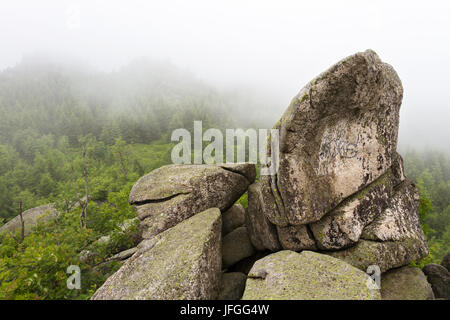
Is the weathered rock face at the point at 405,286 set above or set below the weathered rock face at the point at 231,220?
above

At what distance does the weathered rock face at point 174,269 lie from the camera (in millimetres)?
6500

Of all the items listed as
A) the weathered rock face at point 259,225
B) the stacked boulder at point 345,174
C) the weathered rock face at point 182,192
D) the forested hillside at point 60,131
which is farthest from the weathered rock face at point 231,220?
the forested hillside at point 60,131

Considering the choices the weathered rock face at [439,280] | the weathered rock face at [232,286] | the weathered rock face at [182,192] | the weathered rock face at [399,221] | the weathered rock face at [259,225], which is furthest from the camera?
the weathered rock face at [182,192]

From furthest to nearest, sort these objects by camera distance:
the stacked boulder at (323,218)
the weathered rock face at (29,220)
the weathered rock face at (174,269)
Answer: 1. the weathered rock face at (29,220)
2. the stacked boulder at (323,218)
3. the weathered rock face at (174,269)

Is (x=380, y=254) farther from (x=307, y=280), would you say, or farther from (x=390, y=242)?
(x=307, y=280)

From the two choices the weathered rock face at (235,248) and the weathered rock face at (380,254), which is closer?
the weathered rock face at (380,254)

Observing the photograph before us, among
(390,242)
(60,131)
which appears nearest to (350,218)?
(390,242)

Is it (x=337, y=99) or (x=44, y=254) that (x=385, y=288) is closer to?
(x=337, y=99)

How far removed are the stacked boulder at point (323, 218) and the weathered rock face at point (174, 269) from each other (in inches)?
1.3

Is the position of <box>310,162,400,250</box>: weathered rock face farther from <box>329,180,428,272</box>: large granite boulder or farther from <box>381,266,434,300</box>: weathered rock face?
<box>381,266,434,300</box>: weathered rock face

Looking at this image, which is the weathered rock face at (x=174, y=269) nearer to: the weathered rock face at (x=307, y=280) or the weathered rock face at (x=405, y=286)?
the weathered rock face at (x=307, y=280)

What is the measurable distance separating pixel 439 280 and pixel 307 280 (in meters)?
8.23

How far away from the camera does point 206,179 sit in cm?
1105
